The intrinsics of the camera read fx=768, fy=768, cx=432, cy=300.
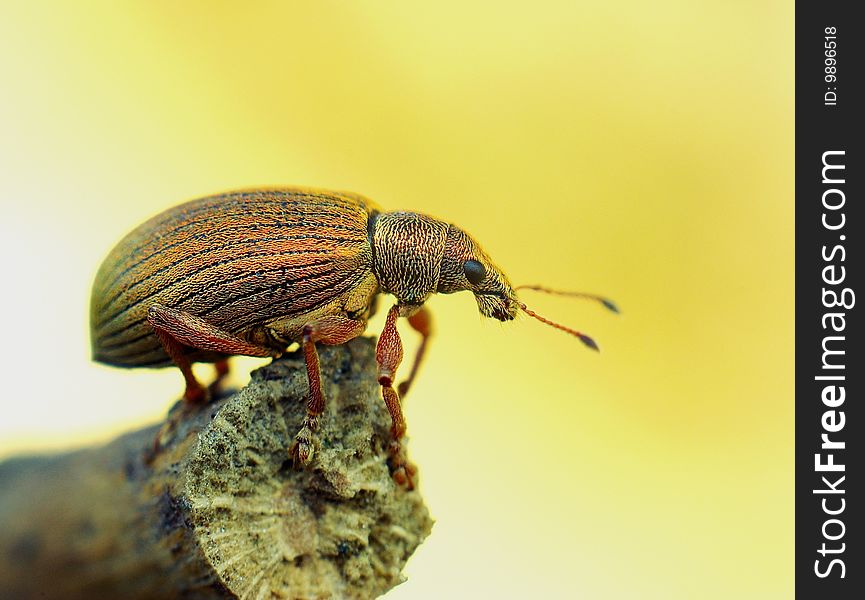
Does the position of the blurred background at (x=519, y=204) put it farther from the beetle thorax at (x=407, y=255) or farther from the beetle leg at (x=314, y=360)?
the beetle leg at (x=314, y=360)

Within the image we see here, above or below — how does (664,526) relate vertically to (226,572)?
below

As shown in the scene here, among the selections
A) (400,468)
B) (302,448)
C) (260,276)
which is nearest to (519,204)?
(260,276)

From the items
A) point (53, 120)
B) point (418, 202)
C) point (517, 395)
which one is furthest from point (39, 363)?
point (517, 395)

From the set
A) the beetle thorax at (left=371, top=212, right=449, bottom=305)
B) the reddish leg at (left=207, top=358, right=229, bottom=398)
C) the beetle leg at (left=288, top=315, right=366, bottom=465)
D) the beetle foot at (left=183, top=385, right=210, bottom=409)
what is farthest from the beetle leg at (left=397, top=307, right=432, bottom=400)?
the beetle foot at (left=183, top=385, right=210, bottom=409)

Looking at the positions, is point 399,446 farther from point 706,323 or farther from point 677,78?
point 677,78

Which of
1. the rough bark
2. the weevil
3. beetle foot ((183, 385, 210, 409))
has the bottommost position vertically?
the rough bark

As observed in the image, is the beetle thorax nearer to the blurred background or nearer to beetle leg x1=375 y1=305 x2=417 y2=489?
beetle leg x1=375 y1=305 x2=417 y2=489

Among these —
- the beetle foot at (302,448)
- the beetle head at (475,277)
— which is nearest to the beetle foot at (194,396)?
the beetle foot at (302,448)
